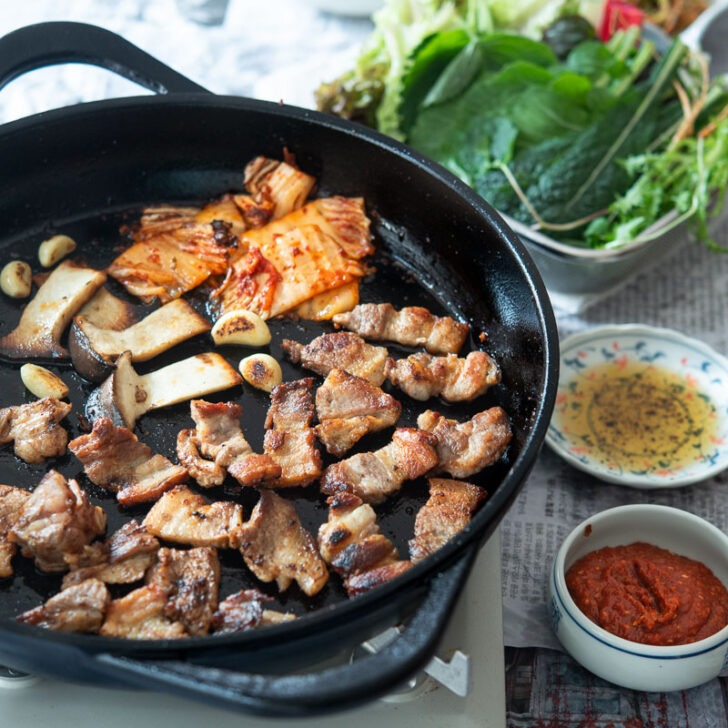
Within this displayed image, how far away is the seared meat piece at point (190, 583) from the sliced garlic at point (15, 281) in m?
1.00

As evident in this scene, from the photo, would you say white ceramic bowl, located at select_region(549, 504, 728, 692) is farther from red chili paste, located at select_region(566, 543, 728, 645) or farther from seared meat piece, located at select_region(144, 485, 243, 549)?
seared meat piece, located at select_region(144, 485, 243, 549)

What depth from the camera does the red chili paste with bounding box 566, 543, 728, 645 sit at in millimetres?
2178

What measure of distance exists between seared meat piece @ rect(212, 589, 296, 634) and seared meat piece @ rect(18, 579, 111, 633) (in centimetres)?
24

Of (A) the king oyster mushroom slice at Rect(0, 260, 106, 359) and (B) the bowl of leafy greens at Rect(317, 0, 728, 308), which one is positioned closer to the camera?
(A) the king oyster mushroom slice at Rect(0, 260, 106, 359)

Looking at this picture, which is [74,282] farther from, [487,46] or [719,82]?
[719,82]

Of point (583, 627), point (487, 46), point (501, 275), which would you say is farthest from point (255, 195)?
point (583, 627)

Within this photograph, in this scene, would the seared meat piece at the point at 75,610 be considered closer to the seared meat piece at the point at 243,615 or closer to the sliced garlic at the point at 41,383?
the seared meat piece at the point at 243,615

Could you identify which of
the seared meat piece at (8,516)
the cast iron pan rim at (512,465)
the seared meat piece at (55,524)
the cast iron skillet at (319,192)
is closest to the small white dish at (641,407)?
the cast iron skillet at (319,192)

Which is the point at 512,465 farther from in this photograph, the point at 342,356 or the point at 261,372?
the point at 261,372

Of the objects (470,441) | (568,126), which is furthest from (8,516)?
(568,126)

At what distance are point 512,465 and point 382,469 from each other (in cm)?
33

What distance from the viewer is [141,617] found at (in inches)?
73.6

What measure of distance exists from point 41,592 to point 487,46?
2.75 m

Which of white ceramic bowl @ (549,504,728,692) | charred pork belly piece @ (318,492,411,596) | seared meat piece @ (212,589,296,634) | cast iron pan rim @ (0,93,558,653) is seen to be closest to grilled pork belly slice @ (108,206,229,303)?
cast iron pan rim @ (0,93,558,653)
